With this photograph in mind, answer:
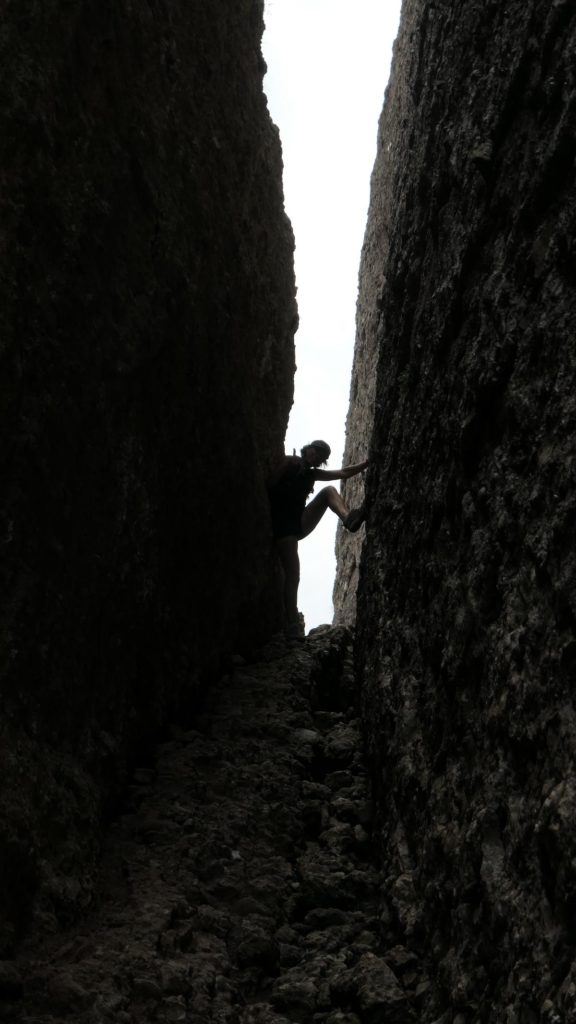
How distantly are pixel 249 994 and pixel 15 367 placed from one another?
2897 millimetres

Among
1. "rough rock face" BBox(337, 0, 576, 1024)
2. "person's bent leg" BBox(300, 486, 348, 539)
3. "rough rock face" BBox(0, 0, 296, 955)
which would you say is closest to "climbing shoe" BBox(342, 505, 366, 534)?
"rough rock face" BBox(0, 0, 296, 955)

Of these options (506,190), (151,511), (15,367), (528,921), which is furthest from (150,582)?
(528,921)

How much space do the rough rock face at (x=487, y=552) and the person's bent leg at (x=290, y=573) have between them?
9.29ft

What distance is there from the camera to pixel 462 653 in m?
4.59

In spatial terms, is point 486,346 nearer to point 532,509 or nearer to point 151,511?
point 532,509

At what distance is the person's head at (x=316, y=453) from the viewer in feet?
33.6

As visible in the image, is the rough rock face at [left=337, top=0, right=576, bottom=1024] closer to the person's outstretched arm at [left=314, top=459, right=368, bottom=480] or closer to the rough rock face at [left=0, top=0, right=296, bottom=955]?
the rough rock face at [left=0, top=0, right=296, bottom=955]

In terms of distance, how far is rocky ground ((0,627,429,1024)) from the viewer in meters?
4.59

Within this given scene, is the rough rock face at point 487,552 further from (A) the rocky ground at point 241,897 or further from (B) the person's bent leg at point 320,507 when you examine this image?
(B) the person's bent leg at point 320,507

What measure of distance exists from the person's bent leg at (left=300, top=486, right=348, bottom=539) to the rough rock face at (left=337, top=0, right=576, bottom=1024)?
3429 millimetres

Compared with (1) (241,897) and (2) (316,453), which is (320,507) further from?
(1) (241,897)

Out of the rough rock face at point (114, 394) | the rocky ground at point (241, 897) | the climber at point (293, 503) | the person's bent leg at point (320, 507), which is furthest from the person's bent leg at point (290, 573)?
→ the rocky ground at point (241, 897)

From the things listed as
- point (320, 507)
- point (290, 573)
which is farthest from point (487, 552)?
point (320, 507)

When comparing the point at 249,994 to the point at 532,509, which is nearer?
the point at 532,509
